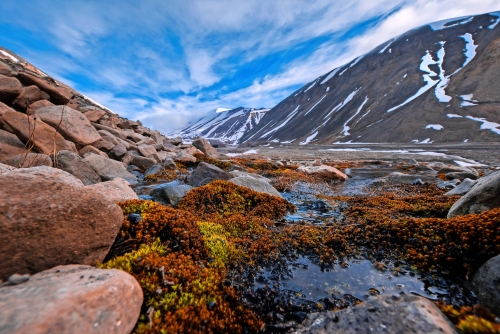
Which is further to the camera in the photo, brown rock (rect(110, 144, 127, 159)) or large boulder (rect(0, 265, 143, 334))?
brown rock (rect(110, 144, 127, 159))

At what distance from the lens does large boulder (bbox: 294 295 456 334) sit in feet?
8.61

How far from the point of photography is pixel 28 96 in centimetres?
1597

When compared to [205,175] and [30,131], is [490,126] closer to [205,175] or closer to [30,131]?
[205,175]

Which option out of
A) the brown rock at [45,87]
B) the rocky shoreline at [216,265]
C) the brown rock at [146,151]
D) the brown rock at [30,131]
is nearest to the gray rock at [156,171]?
the brown rock at [146,151]

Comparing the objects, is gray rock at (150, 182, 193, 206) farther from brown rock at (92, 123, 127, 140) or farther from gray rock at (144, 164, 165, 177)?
brown rock at (92, 123, 127, 140)

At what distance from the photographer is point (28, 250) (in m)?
3.23

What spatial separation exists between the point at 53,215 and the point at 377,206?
995cm

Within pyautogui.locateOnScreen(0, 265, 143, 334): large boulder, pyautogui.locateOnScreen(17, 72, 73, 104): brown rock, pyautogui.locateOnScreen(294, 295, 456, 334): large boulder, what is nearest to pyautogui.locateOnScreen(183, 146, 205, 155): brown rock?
pyautogui.locateOnScreen(17, 72, 73, 104): brown rock

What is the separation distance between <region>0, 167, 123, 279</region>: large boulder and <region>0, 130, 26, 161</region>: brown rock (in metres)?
9.82

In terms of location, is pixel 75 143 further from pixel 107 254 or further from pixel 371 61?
pixel 371 61

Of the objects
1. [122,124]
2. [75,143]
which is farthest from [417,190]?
[122,124]

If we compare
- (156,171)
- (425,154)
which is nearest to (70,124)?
(156,171)

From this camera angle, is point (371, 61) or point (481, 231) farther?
point (371, 61)

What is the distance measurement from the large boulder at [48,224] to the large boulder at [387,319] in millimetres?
3453
